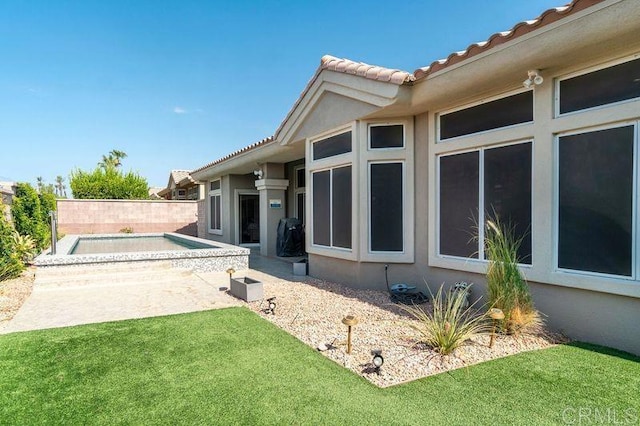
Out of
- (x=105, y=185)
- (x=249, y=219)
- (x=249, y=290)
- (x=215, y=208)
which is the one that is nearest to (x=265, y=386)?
(x=249, y=290)

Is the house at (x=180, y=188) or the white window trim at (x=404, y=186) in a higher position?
the house at (x=180, y=188)

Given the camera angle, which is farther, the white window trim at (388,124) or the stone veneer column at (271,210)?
the stone veneer column at (271,210)

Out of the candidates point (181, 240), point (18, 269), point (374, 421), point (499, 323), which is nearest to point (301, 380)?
point (374, 421)

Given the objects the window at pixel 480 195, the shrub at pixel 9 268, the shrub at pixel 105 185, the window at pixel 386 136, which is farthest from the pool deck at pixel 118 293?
the shrub at pixel 105 185

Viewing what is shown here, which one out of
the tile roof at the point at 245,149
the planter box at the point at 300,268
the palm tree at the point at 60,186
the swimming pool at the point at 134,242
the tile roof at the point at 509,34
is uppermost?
the palm tree at the point at 60,186

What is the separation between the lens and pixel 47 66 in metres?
20.0

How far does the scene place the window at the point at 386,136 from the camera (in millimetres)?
9328

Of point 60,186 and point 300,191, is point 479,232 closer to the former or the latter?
point 300,191

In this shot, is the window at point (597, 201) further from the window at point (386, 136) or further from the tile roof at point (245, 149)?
the tile roof at point (245, 149)

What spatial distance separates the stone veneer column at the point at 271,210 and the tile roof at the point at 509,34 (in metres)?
9.90

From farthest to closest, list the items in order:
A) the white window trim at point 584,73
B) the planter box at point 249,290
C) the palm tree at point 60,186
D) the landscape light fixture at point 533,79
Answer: the palm tree at point 60,186 → the planter box at point 249,290 → the landscape light fixture at point 533,79 → the white window trim at point 584,73

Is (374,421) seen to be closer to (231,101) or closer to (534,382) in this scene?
(534,382)

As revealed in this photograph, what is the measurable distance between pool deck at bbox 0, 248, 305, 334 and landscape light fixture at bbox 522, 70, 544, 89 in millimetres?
7332

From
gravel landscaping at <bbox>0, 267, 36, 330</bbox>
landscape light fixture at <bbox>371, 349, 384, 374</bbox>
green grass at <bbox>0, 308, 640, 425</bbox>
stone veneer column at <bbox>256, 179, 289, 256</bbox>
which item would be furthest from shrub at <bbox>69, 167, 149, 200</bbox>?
landscape light fixture at <bbox>371, 349, 384, 374</bbox>
